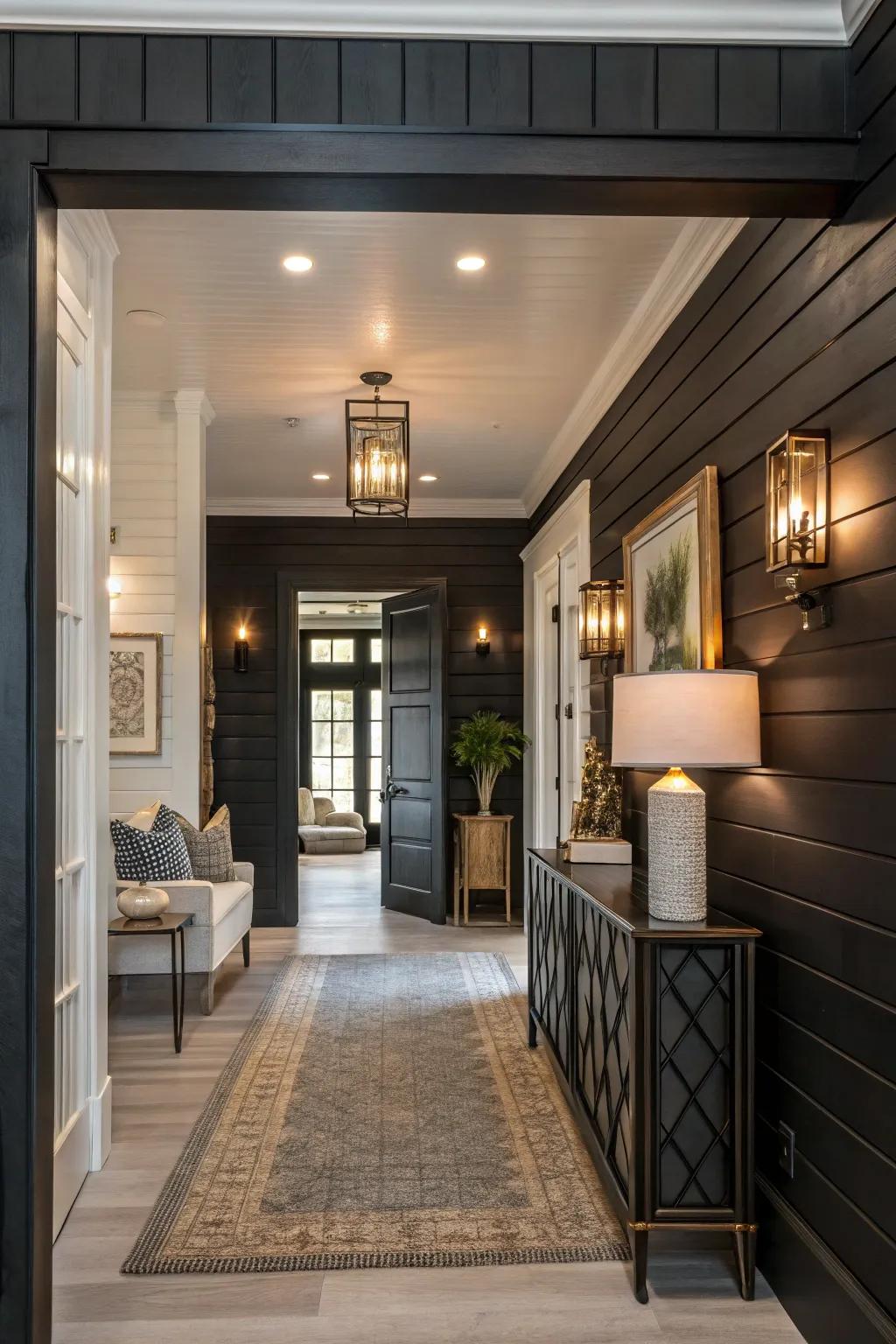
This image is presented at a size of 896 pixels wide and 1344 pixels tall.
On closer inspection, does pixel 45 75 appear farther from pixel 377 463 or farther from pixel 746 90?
pixel 377 463

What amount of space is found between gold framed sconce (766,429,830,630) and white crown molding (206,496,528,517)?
5.31m

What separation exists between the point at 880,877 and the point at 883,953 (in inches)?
5.6

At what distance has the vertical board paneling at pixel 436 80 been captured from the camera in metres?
2.02

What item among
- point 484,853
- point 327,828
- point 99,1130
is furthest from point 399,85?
point 327,828

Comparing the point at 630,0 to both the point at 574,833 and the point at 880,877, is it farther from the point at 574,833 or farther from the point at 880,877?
the point at 574,833

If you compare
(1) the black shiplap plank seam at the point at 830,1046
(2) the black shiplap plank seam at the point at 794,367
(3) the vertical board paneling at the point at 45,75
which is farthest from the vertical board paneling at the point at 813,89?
(1) the black shiplap plank seam at the point at 830,1046

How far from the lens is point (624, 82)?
6.72 ft

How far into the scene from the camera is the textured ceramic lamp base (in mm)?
2604

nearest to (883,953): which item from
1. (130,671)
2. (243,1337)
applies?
(243,1337)

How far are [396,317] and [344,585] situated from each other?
3.68m

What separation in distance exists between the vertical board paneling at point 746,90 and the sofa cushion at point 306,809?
33.2 ft

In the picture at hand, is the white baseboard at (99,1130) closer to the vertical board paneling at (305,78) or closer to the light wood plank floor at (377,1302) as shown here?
the light wood plank floor at (377,1302)

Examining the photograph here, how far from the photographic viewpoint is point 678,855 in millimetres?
2627

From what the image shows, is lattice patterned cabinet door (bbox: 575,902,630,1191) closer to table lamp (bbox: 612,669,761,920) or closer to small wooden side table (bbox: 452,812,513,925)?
table lamp (bbox: 612,669,761,920)
